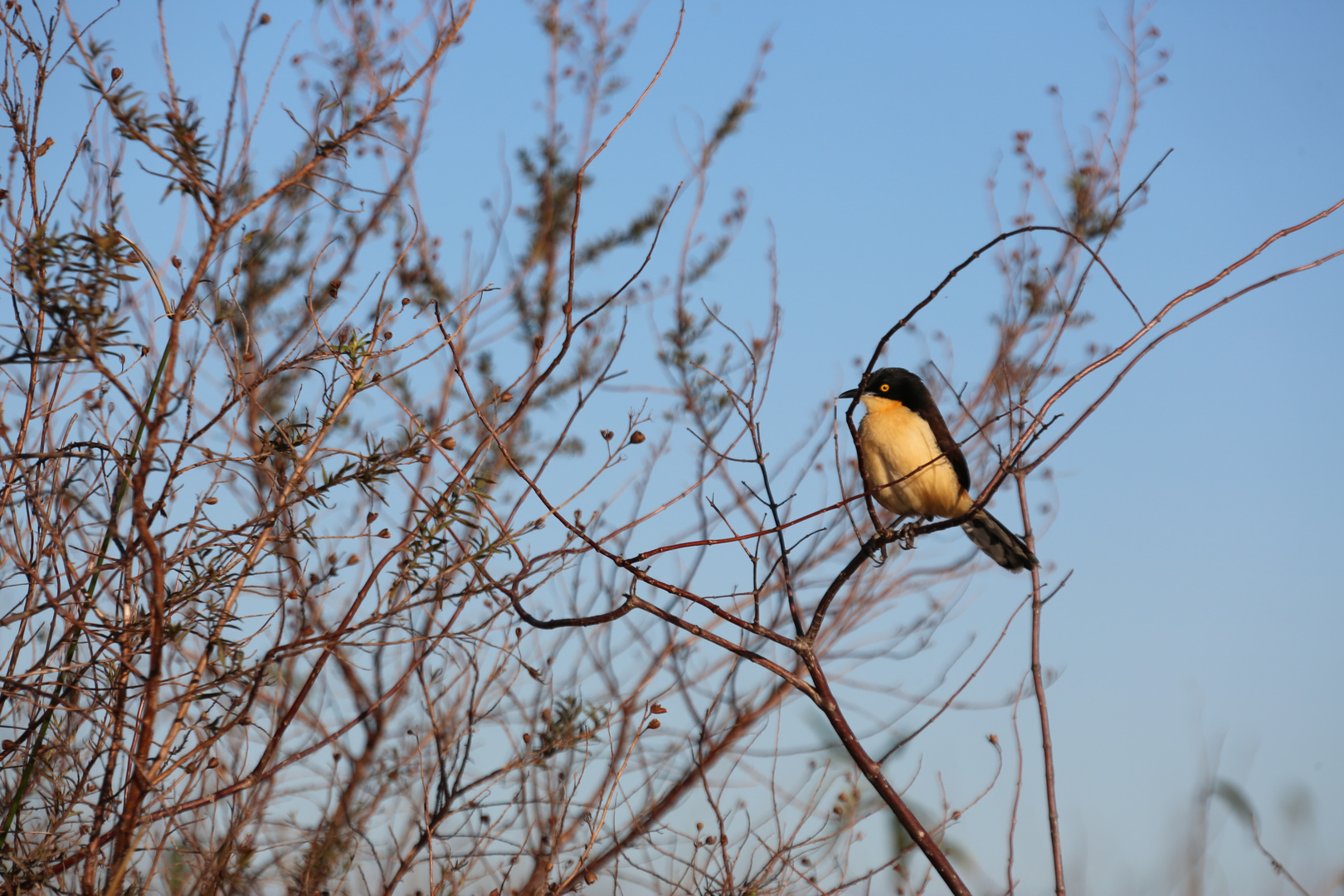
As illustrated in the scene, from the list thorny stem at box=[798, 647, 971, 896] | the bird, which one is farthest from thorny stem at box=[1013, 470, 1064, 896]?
the bird

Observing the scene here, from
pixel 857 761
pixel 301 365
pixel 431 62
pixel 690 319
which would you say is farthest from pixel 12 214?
pixel 690 319

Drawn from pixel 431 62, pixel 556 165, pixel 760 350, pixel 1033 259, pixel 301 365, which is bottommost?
pixel 301 365

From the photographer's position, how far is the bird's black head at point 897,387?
555 cm

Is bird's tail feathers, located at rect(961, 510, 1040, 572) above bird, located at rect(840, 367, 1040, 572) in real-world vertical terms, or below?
below

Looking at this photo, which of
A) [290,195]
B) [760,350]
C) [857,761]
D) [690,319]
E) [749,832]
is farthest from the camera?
[690,319]

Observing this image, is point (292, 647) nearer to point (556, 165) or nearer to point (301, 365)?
point (301, 365)

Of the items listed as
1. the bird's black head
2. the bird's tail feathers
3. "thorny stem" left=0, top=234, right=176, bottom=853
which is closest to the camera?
"thorny stem" left=0, top=234, right=176, bottom=853

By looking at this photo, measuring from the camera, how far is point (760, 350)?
371 cm

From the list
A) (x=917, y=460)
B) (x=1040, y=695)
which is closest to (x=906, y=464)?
(x=917, y=460)

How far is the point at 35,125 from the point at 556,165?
3.35 m

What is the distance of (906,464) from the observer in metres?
5.09

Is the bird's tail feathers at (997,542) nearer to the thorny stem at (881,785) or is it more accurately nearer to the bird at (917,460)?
the bird at (917,460)

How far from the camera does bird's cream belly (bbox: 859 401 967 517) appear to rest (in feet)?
16.8

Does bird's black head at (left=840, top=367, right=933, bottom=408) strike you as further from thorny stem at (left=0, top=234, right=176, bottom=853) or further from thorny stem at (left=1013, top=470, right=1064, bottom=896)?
thorny stem at (left=0, top=234, right=176, bottom=853)
